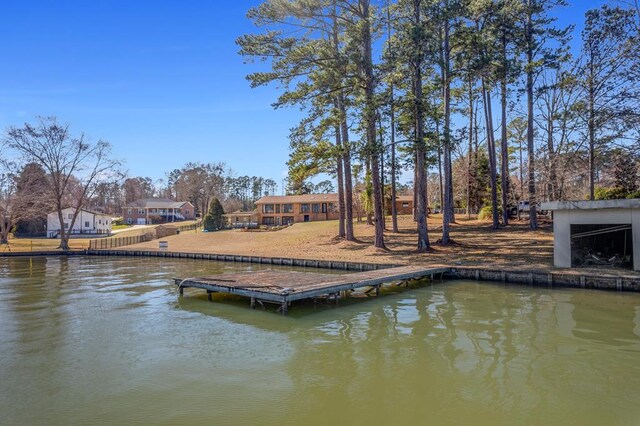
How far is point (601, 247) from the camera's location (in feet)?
60.2

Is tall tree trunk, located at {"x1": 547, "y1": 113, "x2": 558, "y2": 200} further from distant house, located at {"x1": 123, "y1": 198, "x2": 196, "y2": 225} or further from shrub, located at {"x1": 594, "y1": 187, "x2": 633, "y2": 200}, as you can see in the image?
distant house, located at {"x1": 123, "y1": 198, "x2": 196, "y2": 225}

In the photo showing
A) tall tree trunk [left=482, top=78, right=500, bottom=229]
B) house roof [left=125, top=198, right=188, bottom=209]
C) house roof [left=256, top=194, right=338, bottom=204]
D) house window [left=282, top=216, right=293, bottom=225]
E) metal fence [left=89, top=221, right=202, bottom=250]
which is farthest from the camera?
house roof [left=125, top=198, right=188, bottom=209]

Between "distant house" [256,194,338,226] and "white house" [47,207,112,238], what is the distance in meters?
21.2

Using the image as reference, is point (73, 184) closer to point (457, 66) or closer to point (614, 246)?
point (457, 66)

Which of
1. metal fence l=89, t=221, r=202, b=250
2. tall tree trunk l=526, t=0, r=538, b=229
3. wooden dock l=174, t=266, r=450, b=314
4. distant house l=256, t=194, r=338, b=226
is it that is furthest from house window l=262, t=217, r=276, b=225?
wooden dock l=174, t=266, r=450, b=314

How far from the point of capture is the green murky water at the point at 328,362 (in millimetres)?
5426

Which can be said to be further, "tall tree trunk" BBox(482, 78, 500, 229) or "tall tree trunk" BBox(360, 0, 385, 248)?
"tall tree trunk" BBox(482, 78, 500, 229)

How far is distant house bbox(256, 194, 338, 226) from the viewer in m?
52.8

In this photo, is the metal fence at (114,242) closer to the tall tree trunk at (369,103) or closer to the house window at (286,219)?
the house window at (286,219)

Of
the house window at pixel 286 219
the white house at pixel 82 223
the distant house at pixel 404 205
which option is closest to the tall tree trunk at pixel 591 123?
the distant house at pixel 404 205

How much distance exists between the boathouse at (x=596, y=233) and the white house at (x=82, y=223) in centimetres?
5247

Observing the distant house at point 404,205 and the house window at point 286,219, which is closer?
the distant house at point 404,205

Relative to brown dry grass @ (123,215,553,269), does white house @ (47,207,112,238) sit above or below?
above

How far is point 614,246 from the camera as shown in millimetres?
18219
